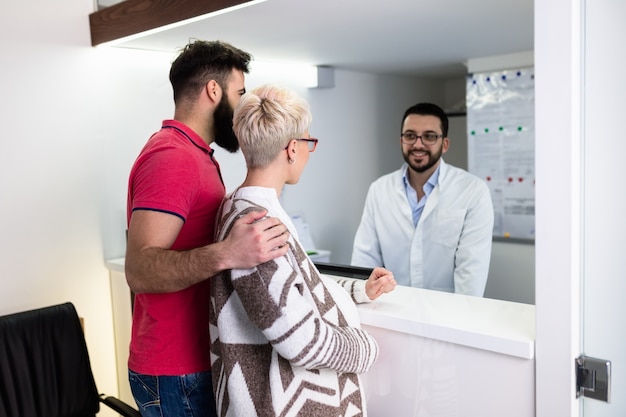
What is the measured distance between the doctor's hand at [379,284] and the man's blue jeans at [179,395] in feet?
1.43

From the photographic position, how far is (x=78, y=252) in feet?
8.01

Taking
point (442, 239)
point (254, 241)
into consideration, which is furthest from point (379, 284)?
point (442, 239)

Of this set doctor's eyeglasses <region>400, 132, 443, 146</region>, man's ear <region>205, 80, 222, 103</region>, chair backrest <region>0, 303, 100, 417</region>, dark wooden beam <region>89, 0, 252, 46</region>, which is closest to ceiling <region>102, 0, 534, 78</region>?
dark wooden beam <region>89, 0, 252, 46</region>

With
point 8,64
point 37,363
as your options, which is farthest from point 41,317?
point 8,64

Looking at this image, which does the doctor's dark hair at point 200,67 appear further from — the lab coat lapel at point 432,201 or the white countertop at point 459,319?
the lab coat lapel at point 432,201

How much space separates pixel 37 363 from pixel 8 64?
1.10 m

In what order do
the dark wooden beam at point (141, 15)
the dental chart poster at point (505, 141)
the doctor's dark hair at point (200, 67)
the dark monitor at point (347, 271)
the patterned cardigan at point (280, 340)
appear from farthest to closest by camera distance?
the dental chart poster at point (505, 141), the dark wooden beam at point (141, 15), the dark monitor at point (347, 271), the doctor's dark hair at point (200, 67), the patterned cardigan at point (280, 340)

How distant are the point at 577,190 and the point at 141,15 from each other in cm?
173

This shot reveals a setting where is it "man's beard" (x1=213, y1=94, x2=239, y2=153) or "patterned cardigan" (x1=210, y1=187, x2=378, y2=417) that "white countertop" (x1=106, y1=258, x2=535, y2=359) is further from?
"man's beard" (x1=213, y1=94, x2=239, y2=153)

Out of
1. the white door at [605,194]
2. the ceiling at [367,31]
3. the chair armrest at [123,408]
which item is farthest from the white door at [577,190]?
the chair armrest at [123,408]

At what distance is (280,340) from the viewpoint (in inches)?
43.3

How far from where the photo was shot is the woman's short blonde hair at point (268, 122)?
1.23 m

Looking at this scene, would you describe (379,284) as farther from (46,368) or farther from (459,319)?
(46,368)

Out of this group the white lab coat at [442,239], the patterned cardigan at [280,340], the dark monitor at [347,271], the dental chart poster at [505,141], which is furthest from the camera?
the dental chart poster at [505,141]
